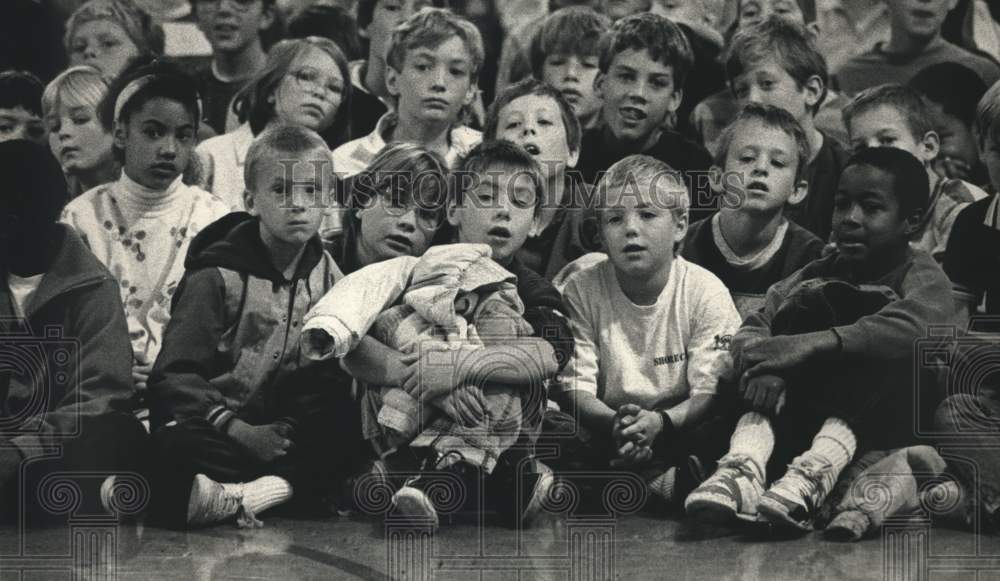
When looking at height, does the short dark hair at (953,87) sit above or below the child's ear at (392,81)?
above

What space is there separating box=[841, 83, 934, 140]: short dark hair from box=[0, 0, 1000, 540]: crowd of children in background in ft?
0.04

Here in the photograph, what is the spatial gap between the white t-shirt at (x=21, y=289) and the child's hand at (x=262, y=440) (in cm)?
98


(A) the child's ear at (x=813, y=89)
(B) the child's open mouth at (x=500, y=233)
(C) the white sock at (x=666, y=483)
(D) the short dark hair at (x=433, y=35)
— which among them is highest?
(D) the short dark hair at (x=433, y=35)

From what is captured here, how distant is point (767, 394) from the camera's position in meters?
5.77

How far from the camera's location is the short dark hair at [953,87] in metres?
6.09

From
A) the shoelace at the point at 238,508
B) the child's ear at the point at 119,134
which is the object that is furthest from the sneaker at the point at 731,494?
the child's ear at the point at 119,134

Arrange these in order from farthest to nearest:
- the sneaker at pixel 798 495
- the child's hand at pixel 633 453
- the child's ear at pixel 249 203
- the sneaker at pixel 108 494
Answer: the child's ear at pixel 249 203
the sneaker at pixel 108 494
the child's hand at pixel 633 453
the sneaker at pixel 798 495

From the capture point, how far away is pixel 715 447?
5785mm

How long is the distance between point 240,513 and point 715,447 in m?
1.76

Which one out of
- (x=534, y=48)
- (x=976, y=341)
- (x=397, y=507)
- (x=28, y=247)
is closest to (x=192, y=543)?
(x=397, y=507)

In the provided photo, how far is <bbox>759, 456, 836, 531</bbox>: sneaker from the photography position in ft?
18.2

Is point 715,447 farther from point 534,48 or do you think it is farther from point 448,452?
point 534,48

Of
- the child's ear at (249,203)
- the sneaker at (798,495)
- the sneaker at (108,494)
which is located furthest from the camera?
the child's ear at (249,203)

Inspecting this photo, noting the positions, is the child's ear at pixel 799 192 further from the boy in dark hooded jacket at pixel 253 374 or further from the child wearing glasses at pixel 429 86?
the boy in dark hooded jacket at pixel 253 374
